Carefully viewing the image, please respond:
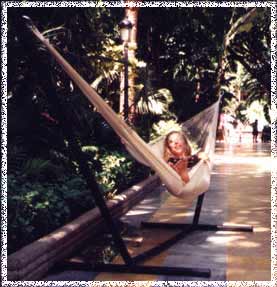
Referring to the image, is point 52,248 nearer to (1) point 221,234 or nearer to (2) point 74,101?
(1) point 221,234

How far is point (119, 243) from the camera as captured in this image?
4.58 meters

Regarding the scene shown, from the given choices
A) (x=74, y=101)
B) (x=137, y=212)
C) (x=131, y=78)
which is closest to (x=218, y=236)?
(x=137, y=212)

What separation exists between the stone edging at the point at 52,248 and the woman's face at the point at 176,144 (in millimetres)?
1162

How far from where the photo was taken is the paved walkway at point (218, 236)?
4.61 m

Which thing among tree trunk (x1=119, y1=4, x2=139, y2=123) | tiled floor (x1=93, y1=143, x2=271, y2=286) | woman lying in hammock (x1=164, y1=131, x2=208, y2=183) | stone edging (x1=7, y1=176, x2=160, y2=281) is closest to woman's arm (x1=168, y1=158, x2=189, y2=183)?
woman lying in hammock (x1=164, y1=131, x2=208, y2=183)

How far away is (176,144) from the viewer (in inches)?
247

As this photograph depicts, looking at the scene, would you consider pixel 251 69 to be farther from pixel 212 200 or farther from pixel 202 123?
pixel 202 123

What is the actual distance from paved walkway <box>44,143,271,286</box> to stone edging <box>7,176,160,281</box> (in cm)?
20

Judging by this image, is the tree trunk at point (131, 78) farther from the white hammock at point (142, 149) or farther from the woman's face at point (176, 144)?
the white hammock at point (142, 149)

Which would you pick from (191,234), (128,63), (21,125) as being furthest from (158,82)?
(191,234)

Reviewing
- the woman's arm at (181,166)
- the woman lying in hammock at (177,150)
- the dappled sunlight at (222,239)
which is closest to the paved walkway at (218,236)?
the dappled sunlight at (222,239)

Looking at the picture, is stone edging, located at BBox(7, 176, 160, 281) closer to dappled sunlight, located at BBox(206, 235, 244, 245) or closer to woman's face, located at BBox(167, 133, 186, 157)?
woman's face, located at BBox(167, 133, 186, 157)

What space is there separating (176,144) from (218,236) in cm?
118

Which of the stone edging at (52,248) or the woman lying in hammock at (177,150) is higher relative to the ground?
the woman lying in hammock at (177,150)
